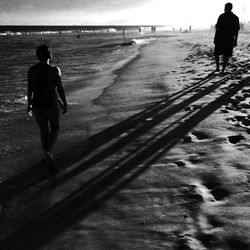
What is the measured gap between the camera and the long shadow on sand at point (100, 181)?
3.53 meters

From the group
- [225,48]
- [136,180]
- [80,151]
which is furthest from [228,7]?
[136,180]

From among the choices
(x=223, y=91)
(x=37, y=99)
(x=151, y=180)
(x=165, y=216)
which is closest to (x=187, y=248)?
(x=165, y=216)

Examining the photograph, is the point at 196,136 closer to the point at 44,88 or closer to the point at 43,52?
the point at 44,88

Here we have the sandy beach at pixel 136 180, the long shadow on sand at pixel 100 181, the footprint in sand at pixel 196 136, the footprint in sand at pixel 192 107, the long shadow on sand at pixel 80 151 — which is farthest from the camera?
the footprint in sand at pixel 192 107

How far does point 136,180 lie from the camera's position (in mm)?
4562

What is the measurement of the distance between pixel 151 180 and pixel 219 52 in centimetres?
786

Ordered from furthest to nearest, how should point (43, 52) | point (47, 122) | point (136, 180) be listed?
1. point (47, 122)
2. point (43, 52)
3. point (136, 180)

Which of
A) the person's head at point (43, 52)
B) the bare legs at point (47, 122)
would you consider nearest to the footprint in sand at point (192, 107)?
the bare legs at point (47, 122)

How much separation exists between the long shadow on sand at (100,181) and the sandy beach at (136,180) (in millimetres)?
12

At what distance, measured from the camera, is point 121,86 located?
36.6ft

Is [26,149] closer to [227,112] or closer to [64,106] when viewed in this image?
[64,106]

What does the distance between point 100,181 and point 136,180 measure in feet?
1.56

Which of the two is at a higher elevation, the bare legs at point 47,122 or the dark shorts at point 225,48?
the dark shorts at point 225,48

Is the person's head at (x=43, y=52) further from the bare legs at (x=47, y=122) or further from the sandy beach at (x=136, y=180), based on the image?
the sandy beach at (x=136, y=180)
